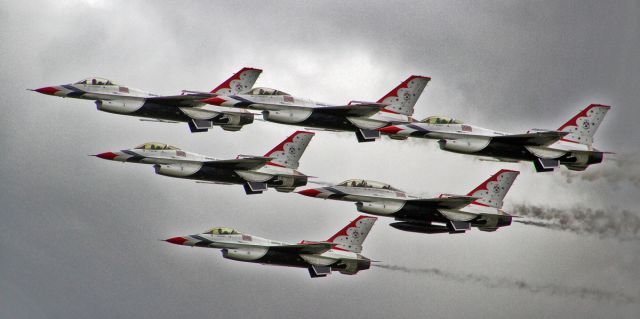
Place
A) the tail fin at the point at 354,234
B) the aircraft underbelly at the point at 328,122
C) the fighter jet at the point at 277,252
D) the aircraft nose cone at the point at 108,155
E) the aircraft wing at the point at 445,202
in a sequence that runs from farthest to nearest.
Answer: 1. the tail fin at the point at 354,234
2. the fighter jet at the point at 277,252
3. the aircraft nose cone at the point at 108,155
4. the aircraft wing at the point at 445,202
5. the aircraft underbelly at the point at 328,122

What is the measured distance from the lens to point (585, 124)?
303 ft

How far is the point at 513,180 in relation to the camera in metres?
96.1

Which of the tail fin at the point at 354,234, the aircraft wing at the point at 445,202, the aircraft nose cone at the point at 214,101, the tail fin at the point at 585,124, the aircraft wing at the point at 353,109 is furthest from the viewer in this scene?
the tail fin at the point at 354,234

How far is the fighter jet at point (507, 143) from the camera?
292ft

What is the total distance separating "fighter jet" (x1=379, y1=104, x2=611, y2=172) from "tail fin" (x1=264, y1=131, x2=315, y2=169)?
7.00m

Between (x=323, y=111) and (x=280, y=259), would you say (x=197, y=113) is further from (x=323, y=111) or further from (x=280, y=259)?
(x=280, y=259)

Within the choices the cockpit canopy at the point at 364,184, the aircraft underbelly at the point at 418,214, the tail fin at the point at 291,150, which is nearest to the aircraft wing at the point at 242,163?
the tail fin at the point at 291,150

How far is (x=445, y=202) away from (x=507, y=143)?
5798mm

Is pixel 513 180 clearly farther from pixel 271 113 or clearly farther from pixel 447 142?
pixel 271 113

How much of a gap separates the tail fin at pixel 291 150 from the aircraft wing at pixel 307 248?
17.8ft

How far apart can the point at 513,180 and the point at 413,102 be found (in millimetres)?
10197

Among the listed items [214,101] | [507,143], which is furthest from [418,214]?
[214,101]

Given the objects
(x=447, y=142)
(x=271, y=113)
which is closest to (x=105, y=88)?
(x=271, y=113)

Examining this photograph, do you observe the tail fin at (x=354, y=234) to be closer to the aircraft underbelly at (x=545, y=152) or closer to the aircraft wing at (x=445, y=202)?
the aircraft wing at (x=445, y=202)
